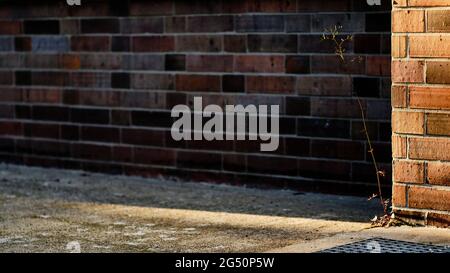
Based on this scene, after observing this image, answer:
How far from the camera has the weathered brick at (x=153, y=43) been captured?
8.57 m

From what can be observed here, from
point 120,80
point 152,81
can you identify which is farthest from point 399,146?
point 120,80

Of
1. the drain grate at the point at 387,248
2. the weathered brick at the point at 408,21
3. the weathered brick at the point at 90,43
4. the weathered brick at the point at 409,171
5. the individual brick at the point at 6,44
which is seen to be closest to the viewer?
the drain grate at the point at 387,248

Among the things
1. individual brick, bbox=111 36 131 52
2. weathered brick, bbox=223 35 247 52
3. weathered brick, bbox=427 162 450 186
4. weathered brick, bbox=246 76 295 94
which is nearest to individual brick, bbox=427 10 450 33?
weathered brick, bbox=427 162 450 186

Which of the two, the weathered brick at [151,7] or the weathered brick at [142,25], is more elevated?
the weathered brick at [151,7]

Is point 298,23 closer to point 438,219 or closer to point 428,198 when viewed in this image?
point 428,198

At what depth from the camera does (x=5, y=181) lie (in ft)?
28.9

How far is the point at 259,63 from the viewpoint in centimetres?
808

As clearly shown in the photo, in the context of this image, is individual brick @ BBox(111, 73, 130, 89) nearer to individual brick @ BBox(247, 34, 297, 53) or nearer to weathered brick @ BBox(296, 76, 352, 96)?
individual brick @ BBox(247, 34, 297, 53)

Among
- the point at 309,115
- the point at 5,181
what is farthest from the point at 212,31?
the point at 5,181

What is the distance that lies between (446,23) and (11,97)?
501 cm

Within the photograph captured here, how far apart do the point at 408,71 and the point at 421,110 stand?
0.85 feet

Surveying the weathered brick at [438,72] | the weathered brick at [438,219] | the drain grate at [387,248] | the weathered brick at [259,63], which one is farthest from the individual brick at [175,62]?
the drain grate at [387,248]

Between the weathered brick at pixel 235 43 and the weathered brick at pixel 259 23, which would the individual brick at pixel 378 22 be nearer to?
the weathered brick at pixel 259 23

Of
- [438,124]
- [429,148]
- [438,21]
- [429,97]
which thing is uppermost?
[438,21]
